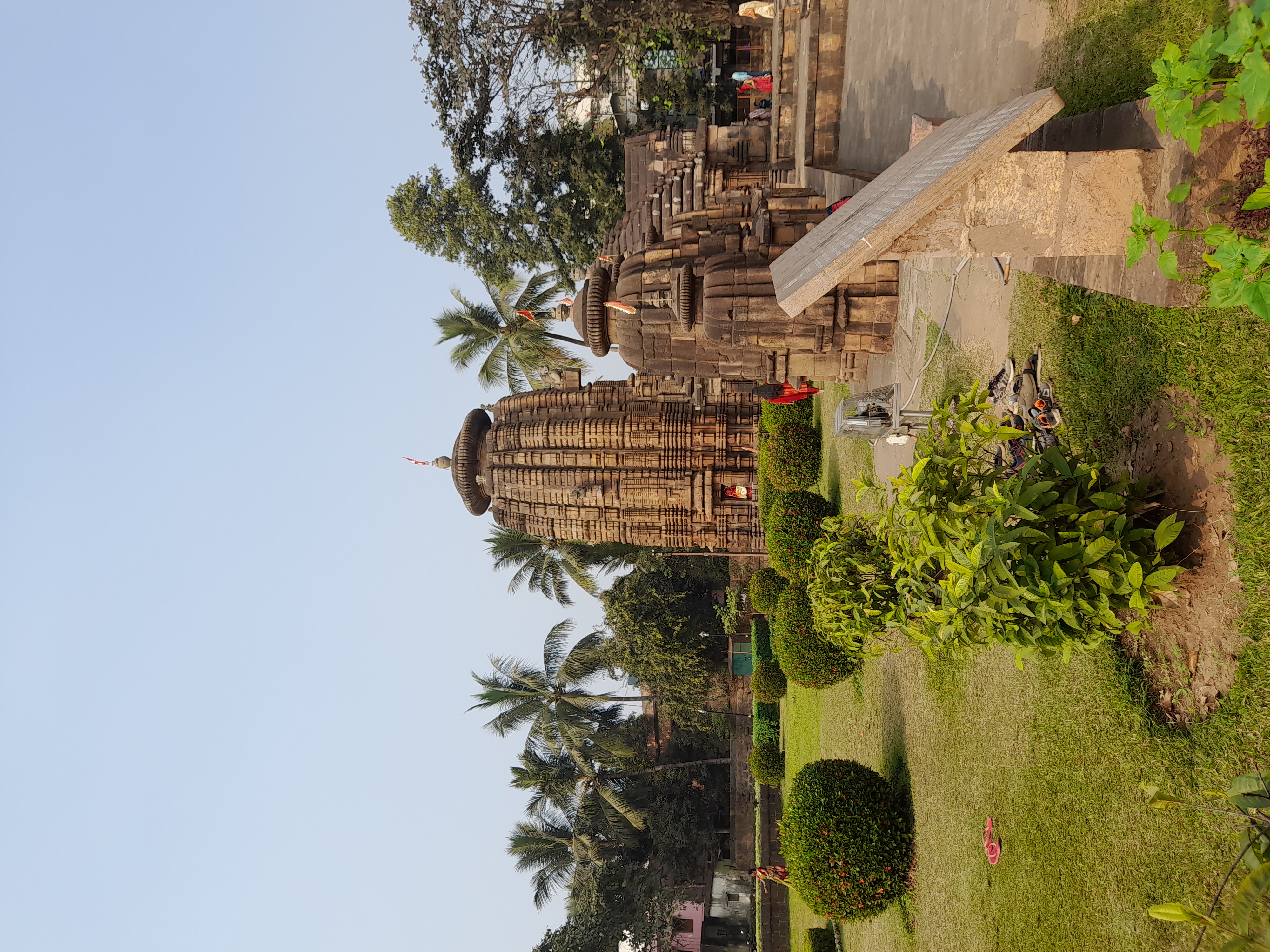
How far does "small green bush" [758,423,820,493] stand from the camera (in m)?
15.1

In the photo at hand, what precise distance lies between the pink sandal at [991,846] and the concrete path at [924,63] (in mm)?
6521

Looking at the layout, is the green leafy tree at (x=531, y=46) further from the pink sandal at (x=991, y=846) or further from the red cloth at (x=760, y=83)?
the pink sandal at (x=991, y=846)

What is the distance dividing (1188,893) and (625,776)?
26.5 meters

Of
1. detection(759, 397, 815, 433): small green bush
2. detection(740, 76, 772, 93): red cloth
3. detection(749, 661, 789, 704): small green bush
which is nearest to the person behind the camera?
detection(759, 397, 815, 433): small green bush

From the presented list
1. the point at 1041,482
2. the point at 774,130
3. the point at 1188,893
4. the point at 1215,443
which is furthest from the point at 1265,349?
the point at 774,130

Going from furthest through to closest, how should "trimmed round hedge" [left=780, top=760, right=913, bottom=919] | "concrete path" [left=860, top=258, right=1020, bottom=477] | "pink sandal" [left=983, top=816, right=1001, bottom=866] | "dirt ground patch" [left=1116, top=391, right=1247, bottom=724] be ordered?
"trimmed round hedge" [left=780, top=760, right=913, bottom=919] < "concrete path" [left=860, top=258, right=1020, bottom=477] < "pink sandal" [left=983, top=816, right=1001, bottom=866] < "dirt ground patch" [left=1116, top=391, right=1247, bottom=724]

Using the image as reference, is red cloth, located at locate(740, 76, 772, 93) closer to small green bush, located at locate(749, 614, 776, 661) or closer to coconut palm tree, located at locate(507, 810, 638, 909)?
→ small green bush, located at locate(749, 614, 776, 661)

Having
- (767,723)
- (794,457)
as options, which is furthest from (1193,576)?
(767,723)

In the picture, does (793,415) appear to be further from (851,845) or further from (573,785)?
(573,785)

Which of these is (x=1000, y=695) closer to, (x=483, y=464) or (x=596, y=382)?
(x=596, y=382)

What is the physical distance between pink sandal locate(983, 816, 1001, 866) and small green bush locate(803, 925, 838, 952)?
7103 mm

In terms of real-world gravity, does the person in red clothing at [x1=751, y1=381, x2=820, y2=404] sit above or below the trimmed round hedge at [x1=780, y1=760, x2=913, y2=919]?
above

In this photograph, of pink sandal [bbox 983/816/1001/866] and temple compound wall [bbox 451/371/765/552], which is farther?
temple compound wall [bbox 451/371/765/552]

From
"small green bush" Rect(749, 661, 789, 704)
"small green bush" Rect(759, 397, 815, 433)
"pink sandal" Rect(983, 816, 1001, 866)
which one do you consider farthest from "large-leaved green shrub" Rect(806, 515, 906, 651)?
"small green bush" Rect(749, 661, 789, 704)
